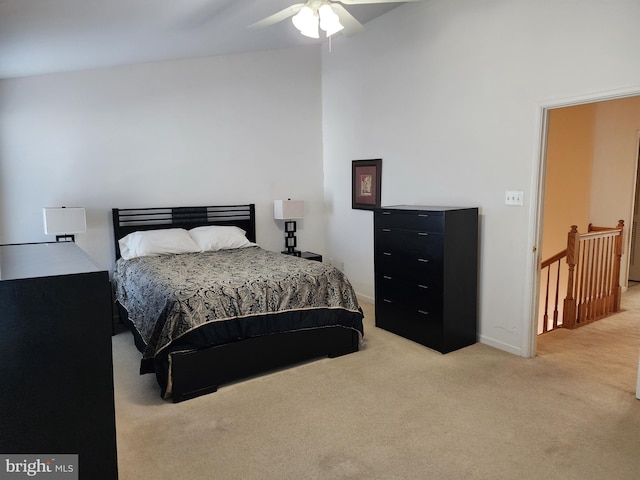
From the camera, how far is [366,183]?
Answer: 502 cm

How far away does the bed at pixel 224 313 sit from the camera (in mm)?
2916

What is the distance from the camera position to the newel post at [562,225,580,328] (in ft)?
14.3

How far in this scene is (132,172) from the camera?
4.64m

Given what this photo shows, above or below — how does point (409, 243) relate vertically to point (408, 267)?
above

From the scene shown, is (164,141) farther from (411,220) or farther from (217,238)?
(411,220)

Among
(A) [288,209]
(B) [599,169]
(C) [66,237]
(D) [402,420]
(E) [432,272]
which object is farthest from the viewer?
(B) [599,169]

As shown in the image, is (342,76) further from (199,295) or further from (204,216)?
(199,295)

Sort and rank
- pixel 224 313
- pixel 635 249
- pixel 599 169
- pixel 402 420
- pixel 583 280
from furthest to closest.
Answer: pixel 635 249 < pixel 599 169 < pixel 583 280 < pixel 224 313 < pixel 402 420

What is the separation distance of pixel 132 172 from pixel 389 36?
2.99 metres

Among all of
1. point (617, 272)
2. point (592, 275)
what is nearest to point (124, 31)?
point (592, 275)

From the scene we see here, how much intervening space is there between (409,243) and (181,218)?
2.55 metres

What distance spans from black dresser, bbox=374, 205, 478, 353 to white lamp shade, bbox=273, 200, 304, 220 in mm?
1429

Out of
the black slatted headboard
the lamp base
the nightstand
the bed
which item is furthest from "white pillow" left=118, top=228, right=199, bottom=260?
the nightstand

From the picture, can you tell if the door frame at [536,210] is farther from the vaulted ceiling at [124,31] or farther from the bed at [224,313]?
the vaulted ceiling at [124,31]
